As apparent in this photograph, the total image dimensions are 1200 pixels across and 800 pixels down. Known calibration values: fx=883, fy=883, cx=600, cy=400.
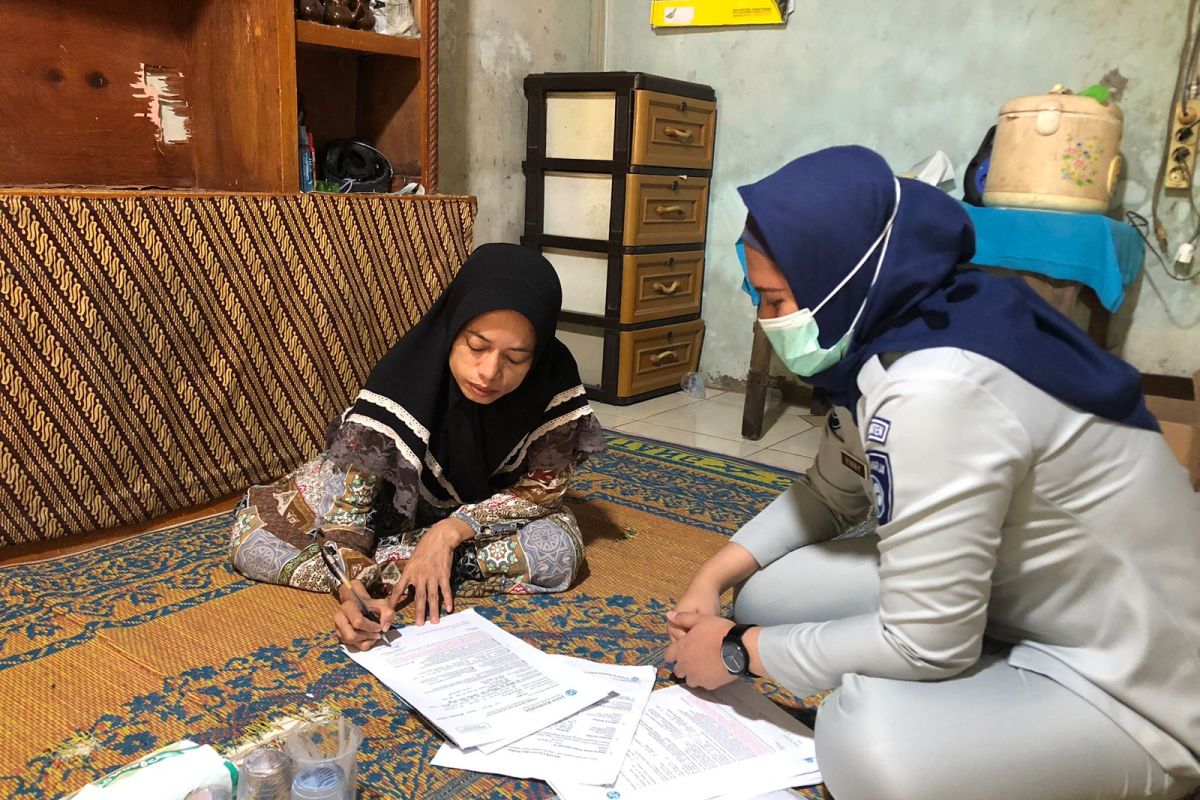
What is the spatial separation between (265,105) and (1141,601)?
6.89 ft

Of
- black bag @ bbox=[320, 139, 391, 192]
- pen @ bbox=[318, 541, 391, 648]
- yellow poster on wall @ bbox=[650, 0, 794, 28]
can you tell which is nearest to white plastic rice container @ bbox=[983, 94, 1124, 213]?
yellow poster on wall @ bbox=[650, 0, 794, 28]

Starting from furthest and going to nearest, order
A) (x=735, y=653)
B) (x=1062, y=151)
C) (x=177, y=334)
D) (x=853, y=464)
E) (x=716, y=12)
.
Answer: (x=716, y=12)
(x=1062, y=151)
(x=177, y=334)
(x=853, y=464)
(x=735, y=653)

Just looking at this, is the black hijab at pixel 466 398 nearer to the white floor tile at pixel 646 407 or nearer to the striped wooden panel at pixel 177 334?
the striped wooden panel at pixel 177 334

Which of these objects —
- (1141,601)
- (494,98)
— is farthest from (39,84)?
(1141,601)

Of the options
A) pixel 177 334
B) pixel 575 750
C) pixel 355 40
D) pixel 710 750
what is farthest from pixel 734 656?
pixel 355 40

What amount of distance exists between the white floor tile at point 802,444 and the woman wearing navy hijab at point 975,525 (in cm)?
177

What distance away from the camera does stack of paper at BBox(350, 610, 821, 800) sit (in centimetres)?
108

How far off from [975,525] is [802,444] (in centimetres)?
206

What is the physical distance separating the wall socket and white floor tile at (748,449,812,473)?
4.75ft

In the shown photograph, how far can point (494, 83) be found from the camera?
10.7 ft

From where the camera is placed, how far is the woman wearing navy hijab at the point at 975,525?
34.7 inches

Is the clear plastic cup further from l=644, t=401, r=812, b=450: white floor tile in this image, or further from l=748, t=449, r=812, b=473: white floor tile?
l=644, t=401, r=812, b=450: white floor tile

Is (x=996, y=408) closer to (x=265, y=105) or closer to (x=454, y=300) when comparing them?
(x=454, y=300)

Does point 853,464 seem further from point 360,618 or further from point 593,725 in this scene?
point 360,618
